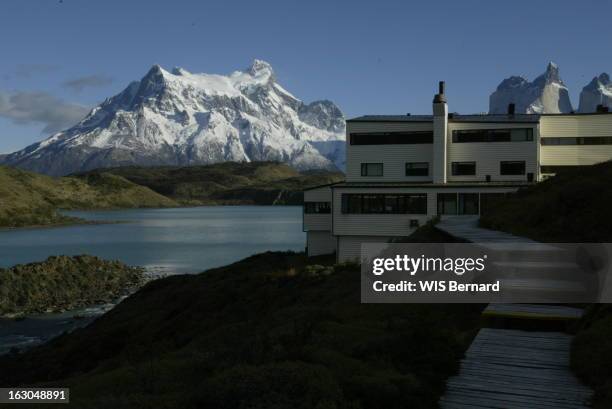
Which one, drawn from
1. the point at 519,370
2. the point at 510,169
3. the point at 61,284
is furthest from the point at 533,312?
the point at 61,284

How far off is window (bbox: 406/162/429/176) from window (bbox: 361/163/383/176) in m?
2.42

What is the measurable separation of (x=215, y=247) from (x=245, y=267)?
5726cm

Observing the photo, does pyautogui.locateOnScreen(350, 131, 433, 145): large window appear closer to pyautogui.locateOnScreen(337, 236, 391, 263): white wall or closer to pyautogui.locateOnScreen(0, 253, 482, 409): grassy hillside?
pyautogui.locateOnScreen(337, 236, 391, 263): white wall

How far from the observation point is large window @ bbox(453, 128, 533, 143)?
51.0 metres

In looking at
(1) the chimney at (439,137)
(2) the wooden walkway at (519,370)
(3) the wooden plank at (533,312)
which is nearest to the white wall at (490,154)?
(1) the chimney at (439,137)

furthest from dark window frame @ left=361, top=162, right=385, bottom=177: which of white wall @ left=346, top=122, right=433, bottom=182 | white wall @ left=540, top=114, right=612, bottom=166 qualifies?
white wall @ left=540, top=114, right=612, bottom=166

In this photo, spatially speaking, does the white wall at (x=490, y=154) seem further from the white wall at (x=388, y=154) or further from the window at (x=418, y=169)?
the white wall at (x=388, y=154)

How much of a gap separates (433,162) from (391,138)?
4290 mm

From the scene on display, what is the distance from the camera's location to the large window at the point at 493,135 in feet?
167

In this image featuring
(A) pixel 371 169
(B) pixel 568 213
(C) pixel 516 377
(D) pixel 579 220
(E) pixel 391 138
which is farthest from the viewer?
(A) pixel 371 169

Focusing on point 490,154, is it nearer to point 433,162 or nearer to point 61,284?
point 433,162

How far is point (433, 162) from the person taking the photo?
51281 mm

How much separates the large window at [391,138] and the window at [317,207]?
20.7 feet

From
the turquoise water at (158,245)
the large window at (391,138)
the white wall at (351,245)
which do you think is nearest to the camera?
the white wall at (351,245)
